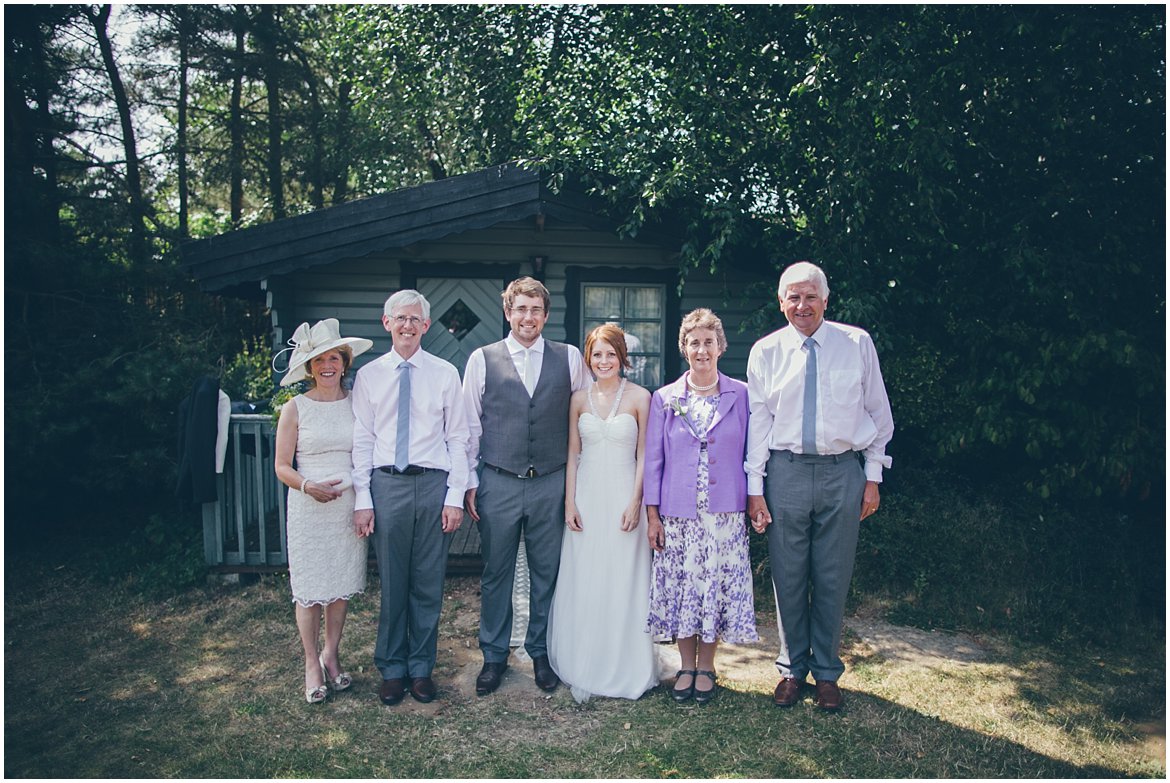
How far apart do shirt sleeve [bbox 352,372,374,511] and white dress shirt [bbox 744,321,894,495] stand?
183 centimetres

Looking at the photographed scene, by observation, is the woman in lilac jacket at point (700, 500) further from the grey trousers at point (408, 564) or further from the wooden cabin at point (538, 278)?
the wooden cabin at point (538, 278)

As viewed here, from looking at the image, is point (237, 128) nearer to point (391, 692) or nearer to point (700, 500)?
point (391, 692)

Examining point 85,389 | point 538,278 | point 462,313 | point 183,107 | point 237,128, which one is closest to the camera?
point 85,389

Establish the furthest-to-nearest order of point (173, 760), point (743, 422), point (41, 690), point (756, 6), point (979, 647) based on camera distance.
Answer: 1. point (756, 6)
2. point (979, 647)
3. point (41, 690)
4. point (743, 422)
5. point (173, 760)

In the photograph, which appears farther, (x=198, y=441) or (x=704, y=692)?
(x=198, y=441)

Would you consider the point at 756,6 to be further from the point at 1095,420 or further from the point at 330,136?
the point at 330,136

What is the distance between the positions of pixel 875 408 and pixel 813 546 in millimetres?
727

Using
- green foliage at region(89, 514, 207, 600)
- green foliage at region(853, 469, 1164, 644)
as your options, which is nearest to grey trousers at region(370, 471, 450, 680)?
green foliage at region(89, 514, 207, 600)

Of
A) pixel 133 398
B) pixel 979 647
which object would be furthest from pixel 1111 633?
pixel 133 398

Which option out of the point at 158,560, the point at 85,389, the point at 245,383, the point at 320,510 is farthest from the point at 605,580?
the point at 245,383

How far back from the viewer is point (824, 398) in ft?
11.9

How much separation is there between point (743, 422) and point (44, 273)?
673cm

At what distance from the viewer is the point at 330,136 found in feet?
41.9

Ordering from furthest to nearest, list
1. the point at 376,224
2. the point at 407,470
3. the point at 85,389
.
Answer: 1. the point at 85,389
2. the point at 376,224
3. the point at 407,470
